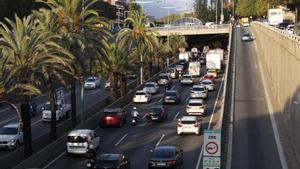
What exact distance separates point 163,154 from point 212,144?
46.8 feet

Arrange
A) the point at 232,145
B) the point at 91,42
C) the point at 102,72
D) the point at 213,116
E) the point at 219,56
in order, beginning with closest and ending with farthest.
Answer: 1. the point at 232,145
2. the point at 91,42
3. the point at 213,116
4. the point at 102,72
5. the point at 219,56

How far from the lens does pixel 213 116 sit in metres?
52.0

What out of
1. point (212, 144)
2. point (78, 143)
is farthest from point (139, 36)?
point (212, 144)

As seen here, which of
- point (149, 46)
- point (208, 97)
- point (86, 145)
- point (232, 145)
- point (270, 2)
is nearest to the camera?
point (86, 145)

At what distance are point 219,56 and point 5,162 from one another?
6132 cm

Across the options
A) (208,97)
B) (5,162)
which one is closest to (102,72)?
(208,97)

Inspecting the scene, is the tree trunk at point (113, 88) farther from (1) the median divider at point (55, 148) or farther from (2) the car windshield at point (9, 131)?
(2) the car windshield at point (9, 131)

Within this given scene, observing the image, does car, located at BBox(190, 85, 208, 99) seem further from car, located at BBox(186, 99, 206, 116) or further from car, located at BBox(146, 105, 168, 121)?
car, located at BBox(146, 105, 168, 121)

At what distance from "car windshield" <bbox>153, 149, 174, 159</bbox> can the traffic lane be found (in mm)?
3657

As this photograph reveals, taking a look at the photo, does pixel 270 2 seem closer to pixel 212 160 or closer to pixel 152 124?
pixel 152 124

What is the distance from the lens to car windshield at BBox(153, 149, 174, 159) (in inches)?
1247

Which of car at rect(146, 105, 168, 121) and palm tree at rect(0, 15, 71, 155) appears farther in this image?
car at rect(146, 105, 168, 121)

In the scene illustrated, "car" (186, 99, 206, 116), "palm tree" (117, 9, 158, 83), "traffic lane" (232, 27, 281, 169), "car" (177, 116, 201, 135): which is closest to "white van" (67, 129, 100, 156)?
"traffic lane" (232, 27, 281, 169)

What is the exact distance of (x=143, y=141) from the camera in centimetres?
4184
